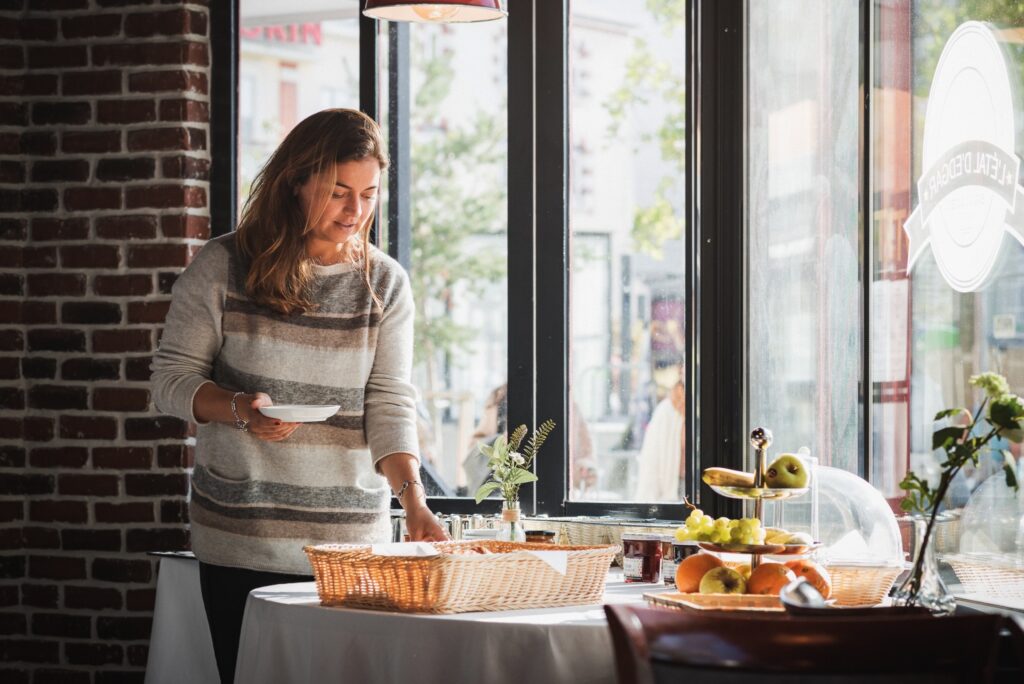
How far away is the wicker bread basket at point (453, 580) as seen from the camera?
2000mm

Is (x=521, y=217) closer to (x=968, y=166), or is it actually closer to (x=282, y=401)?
(x=282, y=401)

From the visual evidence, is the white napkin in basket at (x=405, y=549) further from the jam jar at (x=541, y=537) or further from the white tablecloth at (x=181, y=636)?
the white tablecloth at (x=181, y=636)

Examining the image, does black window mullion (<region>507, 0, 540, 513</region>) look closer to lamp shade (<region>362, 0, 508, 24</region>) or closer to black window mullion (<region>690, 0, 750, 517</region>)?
black window mullion (<region>690, 0, 750, 517</region>)

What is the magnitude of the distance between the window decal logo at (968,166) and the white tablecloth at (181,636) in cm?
182

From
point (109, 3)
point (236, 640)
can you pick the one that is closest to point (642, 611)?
point (236, 640)

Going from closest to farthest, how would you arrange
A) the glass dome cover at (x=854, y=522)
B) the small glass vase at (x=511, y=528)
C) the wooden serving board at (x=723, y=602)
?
the wooden serving board at (x=723, y=602), the glass dome cover at (x=854, y=522), the small glass vase at (x=511, y=528)

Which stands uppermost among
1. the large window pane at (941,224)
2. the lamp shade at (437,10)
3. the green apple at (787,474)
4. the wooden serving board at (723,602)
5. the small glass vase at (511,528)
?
the lamp shade at (437,10)

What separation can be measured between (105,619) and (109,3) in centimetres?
168

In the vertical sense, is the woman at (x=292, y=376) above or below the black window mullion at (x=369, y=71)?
below

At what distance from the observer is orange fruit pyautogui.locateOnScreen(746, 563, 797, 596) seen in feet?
6.66

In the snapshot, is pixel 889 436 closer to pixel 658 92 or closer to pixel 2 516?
pixel 658 92

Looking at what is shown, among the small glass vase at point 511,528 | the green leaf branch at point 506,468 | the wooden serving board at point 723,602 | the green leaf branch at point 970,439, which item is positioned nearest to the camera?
the green leaf branch at point 970,439

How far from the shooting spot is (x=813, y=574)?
206 centimetres

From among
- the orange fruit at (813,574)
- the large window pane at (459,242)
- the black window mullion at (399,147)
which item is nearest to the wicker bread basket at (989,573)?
the orange fruit at (813,574)
